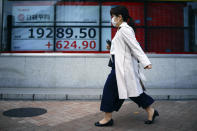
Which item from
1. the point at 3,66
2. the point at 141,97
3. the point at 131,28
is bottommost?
the point at 141,97

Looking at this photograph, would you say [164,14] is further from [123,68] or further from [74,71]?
[123,68]

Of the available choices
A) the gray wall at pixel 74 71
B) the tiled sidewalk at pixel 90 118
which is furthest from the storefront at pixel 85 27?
the tiled sidewalk at pixel 90 118

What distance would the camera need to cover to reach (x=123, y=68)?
3.44 meters

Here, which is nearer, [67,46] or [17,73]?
[17,73]

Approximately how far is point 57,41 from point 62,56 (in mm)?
787

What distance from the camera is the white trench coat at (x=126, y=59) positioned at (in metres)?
3.42

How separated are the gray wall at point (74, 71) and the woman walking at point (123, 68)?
13.4 ft

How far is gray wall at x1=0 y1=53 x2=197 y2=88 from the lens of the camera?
25.0 feet

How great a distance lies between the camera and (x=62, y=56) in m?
7.69

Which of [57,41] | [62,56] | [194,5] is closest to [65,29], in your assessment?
[57,41]

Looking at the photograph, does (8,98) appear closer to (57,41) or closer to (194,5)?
(57,41)

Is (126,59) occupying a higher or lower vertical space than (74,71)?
higher

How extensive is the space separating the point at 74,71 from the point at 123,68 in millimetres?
4400

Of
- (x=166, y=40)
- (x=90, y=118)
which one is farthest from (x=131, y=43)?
(x=166, y=40)
